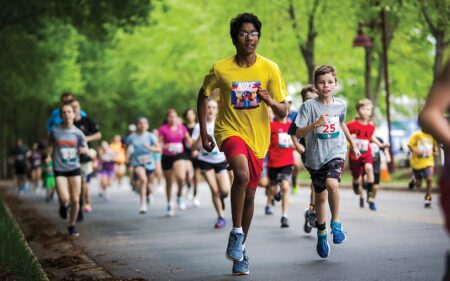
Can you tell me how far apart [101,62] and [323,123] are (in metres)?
49.4

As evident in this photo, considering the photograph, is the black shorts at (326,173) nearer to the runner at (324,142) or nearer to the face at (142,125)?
the runner at (324,142)

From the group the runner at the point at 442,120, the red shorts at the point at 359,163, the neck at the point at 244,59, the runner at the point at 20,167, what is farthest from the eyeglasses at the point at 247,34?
the runner at the point at 20,167

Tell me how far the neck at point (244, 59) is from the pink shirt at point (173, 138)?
916 cm

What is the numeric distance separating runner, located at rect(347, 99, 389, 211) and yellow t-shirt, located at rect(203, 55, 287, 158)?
21.3 feet

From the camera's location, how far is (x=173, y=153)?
56.6 ft

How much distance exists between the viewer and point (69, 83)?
4434 centimetres

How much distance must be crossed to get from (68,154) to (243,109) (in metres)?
5.29

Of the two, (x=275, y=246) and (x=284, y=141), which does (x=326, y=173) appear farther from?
(x=284, y=141)

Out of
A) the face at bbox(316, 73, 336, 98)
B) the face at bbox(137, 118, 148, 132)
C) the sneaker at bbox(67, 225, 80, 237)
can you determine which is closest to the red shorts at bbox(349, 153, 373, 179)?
the face at bbox(137, 118, 148, 132)

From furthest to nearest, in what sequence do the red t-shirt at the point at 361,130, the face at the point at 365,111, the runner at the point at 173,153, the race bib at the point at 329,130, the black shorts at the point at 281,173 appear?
1. the runner at the point at 173,153
2. the red t-shirt at the point at 361,130
3. the face at the point at 365,111
4. the black shorts at the point at 281,173
5. the race bib at the point at 329,130

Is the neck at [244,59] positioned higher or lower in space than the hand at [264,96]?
higher

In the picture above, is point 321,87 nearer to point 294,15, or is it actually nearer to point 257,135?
point 257,135

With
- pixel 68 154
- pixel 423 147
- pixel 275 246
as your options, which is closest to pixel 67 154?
pixel 68 154

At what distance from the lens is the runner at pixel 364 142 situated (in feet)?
48.6
